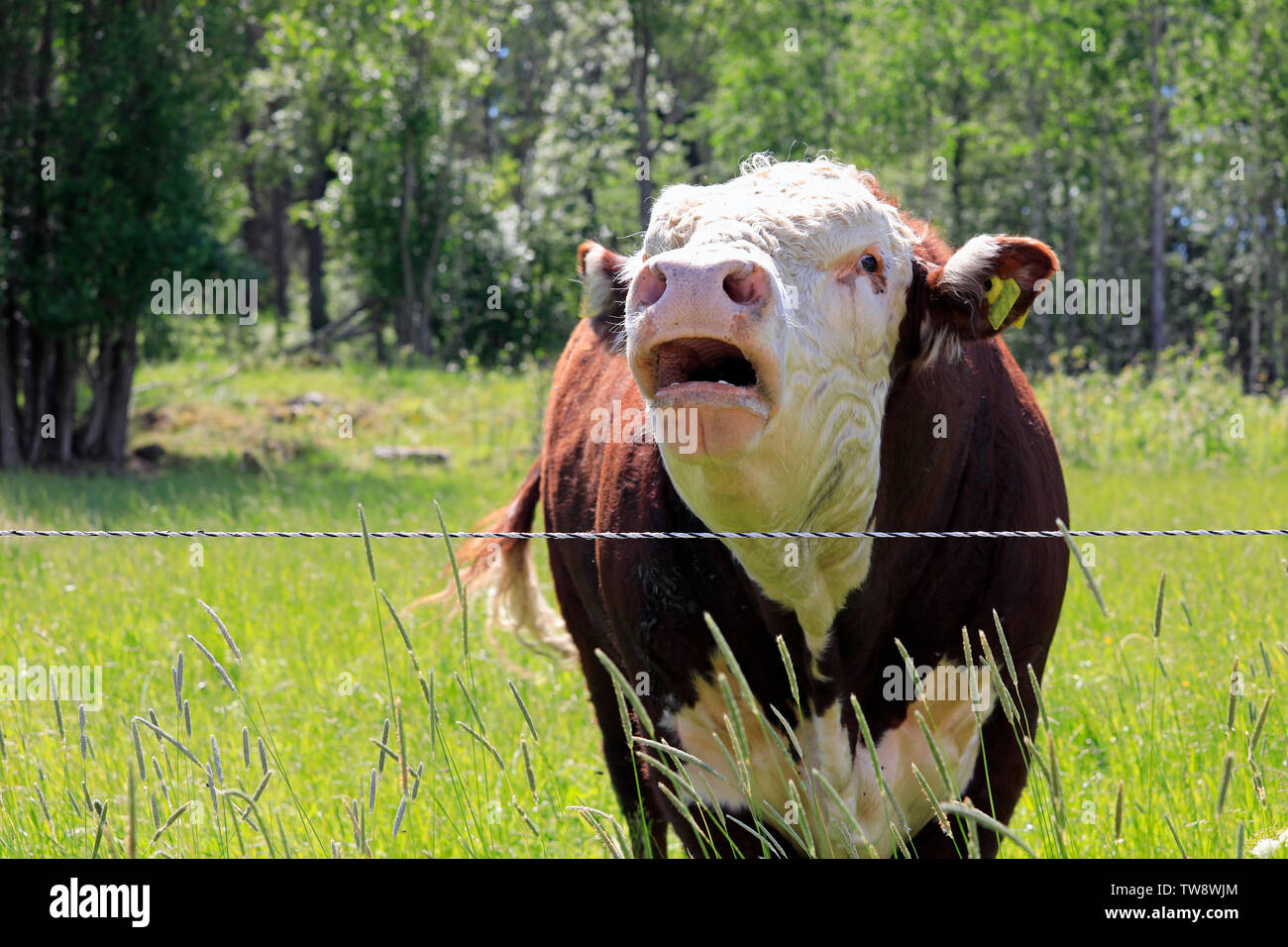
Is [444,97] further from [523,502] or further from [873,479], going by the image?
[873,479]

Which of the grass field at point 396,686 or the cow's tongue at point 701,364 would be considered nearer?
the cow's tongue at point 701,364

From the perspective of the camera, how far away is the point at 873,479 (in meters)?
2.83

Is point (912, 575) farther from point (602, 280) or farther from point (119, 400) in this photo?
point (119, 400)

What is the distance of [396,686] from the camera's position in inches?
210

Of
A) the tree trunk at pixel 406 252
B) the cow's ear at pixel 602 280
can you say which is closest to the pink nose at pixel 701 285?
the cow's ear at pixel 602 280

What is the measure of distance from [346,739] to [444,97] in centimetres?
2236

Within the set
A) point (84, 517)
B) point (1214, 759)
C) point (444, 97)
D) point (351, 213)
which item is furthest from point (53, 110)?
point (1214, 759)

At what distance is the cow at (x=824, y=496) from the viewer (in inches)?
94.6

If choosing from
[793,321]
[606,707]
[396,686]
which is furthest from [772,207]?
[396,686]

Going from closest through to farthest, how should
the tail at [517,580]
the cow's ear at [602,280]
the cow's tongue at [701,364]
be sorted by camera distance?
the cow's tongue at [701,364] < the cow's ear at [602,280] < the tail at [517,580]

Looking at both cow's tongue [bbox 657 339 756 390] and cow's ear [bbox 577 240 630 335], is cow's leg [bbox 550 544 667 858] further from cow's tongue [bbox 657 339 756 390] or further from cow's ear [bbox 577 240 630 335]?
cow's tongue [bbox 657 339 756 390]

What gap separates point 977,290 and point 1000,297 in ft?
0.18

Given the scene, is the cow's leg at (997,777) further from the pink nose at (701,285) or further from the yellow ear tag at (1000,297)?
the pink nose at (701,285)

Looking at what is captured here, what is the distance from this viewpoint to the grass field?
114 inches
